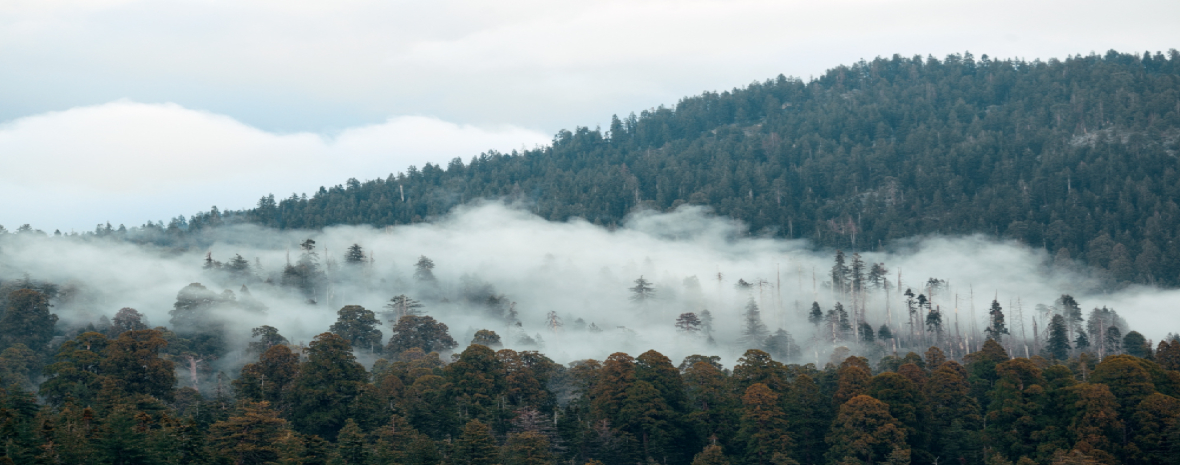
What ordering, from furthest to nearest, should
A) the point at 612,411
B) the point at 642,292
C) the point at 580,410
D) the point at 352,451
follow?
the point at 642,292
the point at 580,410
the point at 612,411
the point at 352,451

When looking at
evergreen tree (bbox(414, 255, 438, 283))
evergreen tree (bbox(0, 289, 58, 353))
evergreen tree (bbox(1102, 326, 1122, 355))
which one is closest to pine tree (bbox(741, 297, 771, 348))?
evergreen tree (bbox(1102, 326, 1122, 355))

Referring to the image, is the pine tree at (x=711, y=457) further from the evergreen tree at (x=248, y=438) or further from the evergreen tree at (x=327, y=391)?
the evergreen tree at (x=248, y=438)

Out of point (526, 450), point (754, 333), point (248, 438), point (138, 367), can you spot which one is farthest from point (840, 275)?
point (248, 438)

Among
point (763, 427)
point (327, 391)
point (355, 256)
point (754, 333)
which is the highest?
point (355, 256)

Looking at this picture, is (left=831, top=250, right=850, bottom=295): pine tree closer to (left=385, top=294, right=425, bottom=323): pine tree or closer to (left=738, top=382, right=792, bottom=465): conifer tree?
(left=385, top=294, right=425, bottom=323): pine tree

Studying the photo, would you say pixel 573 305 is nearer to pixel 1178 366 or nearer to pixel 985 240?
pixel 985 240

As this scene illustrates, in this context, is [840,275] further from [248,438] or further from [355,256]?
[248,438]

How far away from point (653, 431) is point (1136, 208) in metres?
140


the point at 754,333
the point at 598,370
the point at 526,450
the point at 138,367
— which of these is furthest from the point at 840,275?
the point at 138,367

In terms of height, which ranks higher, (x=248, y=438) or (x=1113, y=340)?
(x=248, y=438)

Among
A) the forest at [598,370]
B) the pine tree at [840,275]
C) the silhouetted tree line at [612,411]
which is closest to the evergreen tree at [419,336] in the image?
the forest at [598,370]

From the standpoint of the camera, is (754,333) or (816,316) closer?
(754,333)

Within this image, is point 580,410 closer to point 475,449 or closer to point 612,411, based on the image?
point 612,411

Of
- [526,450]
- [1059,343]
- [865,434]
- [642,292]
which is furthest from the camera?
[642,292]
